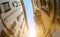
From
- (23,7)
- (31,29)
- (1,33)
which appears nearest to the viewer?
(1,33)

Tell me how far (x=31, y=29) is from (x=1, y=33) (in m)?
0.54

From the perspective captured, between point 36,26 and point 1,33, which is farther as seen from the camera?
point 36,26

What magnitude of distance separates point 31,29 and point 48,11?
0.77 ft

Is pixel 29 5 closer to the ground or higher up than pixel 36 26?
higher up

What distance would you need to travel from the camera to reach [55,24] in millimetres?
969

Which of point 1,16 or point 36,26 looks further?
point 36,26

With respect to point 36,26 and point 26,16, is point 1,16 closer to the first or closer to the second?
point 26,16

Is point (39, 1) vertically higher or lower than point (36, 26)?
higher

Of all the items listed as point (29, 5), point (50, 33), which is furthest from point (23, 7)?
point (50, 33)

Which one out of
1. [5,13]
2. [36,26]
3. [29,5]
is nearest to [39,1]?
[29,5]

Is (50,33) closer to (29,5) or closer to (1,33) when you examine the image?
(29,5)

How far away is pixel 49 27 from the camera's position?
1007 mm

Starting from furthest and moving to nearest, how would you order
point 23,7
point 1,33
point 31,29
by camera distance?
point 31,29
point 23,7
point 1,33

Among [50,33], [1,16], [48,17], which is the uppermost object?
[1,16]
